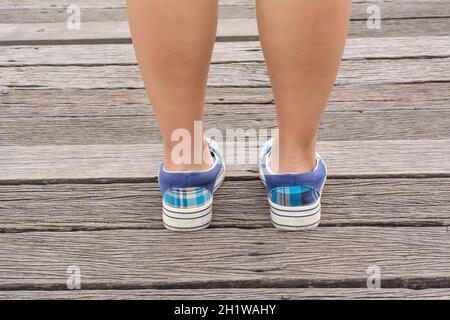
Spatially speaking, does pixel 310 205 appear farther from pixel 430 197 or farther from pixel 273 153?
pixel 430 197

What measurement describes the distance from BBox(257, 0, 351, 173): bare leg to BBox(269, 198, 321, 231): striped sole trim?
14cm

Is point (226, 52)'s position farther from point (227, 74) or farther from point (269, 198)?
point (269, 198)

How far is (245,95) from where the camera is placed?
1.39 meters

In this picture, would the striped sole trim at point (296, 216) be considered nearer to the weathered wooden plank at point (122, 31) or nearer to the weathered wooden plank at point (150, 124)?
the weathered wooden plank at point (150, 124)

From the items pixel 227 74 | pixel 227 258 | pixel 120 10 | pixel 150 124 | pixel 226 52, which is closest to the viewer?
pixel 227 258

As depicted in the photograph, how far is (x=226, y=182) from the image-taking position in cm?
111

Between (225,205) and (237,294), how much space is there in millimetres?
221

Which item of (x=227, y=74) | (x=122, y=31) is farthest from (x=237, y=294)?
(x=122, y=31)

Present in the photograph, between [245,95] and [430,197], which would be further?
[245,95]

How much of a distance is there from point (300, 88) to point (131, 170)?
0.47 meters

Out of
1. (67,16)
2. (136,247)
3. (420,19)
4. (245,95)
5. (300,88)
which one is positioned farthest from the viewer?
(67,16)

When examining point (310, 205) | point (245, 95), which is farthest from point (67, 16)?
point (310, 205)

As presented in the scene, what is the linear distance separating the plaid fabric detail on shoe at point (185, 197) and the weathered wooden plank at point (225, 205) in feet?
0.22

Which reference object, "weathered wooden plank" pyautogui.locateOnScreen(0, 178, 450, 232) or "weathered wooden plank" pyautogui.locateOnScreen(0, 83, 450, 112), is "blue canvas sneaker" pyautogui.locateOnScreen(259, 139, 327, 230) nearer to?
"weathered wooden plank" pyautogui.locateOnScreen(0, 178, 450, 232)
